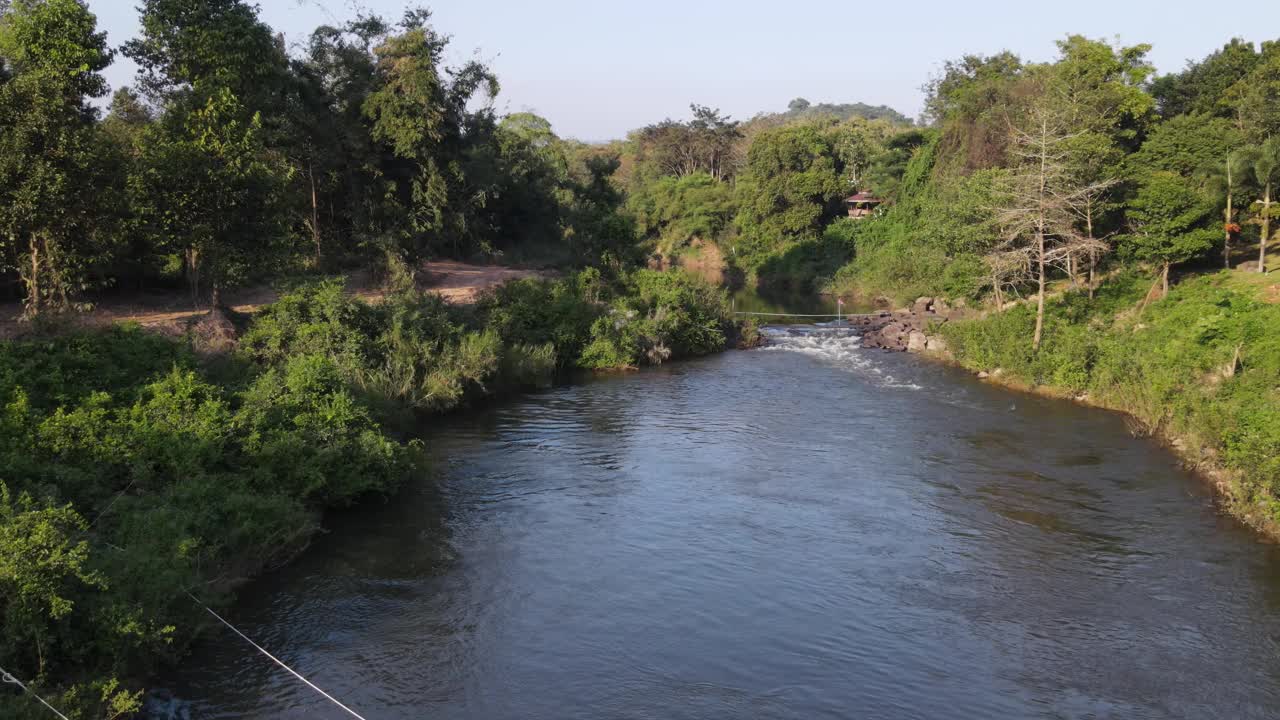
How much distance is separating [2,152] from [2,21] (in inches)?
261

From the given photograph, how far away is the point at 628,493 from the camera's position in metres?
18.2

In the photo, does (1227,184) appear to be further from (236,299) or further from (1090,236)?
(236,299)

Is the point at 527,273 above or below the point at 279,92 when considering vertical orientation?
below

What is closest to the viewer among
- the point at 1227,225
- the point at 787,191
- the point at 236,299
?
the point at 236,299

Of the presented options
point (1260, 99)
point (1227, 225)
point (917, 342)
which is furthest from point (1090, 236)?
point (1260, 99)

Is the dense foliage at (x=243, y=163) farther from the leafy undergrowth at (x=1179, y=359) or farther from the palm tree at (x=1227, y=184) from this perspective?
the palm tree at (x=1227, y=184)

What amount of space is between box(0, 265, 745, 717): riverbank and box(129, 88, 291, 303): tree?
6.22ft

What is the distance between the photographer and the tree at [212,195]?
22.2 meters

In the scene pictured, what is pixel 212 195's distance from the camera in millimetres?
22984

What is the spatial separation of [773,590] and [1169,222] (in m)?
22.0

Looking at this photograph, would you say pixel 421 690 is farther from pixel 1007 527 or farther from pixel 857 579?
pixel 1007 527

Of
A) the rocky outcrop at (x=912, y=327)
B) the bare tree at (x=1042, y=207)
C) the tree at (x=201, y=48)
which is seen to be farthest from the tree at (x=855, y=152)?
the tree at (x=201, y=48)

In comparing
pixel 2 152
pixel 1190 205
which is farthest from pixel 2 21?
pixel 1190 205

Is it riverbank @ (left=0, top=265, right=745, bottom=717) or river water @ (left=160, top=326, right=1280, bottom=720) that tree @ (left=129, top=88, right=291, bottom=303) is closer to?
riverbank @ (left=0, top=265, right=745, bottom=717)
